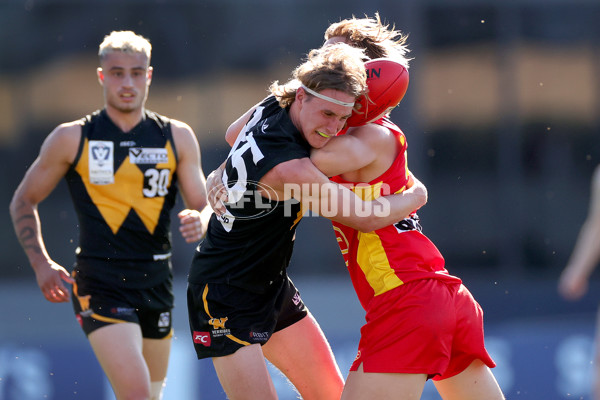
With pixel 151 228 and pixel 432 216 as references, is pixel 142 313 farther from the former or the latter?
pixel 432 216

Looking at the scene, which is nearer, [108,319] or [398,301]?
[398,301]

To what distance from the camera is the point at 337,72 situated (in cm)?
380

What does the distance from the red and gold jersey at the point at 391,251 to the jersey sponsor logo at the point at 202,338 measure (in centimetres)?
76

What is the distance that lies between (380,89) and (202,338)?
144 cm

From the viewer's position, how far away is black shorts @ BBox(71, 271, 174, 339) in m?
5.23

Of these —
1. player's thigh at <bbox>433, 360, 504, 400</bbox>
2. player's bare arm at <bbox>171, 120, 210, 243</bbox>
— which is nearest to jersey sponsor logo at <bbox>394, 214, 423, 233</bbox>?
player's thigh at <bbox>433, 360, 504, 400</bbox>

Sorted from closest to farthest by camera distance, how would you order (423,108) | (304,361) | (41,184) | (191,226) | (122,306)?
(304,361), (191,226), (122,306), (41,184), (423,108)

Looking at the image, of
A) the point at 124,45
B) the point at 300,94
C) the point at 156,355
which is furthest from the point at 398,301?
the point at 124,45

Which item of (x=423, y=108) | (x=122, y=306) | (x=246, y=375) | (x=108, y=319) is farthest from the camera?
(x=423, y=108)

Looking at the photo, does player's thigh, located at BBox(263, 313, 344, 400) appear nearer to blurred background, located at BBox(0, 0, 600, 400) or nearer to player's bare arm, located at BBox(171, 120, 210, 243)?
player's bare arm, located at BBox(171, 120, 210, 243)

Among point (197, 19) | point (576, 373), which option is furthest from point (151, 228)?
point (197, 19)

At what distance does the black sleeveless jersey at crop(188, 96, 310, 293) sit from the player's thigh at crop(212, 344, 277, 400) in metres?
0.32

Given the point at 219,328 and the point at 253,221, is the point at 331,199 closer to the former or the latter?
the point at 253,221

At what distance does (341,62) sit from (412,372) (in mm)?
1408
